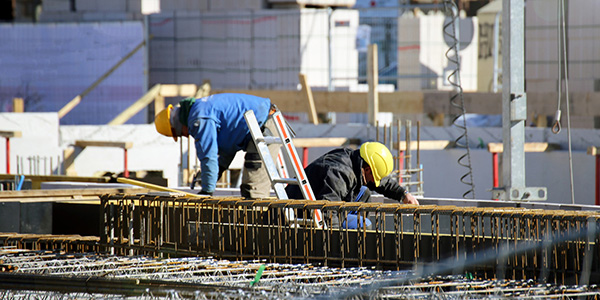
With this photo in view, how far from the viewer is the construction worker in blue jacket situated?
6.97 meters

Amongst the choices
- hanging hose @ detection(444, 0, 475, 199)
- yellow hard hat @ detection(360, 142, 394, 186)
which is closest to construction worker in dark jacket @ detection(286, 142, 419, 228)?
yellow hard hat @ detection(360, 142, 394, 186)

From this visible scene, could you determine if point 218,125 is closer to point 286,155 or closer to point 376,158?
point 286,155

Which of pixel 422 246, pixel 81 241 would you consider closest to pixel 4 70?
pixel 81 241

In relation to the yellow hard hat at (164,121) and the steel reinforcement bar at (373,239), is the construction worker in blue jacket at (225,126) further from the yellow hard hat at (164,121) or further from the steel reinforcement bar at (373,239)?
the steel reinforcement bar at (373,239)

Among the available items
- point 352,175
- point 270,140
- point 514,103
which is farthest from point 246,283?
point 514,103

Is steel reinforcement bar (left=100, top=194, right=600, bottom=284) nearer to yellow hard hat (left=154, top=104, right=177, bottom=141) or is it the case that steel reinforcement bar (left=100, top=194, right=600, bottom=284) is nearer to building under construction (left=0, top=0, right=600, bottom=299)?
building under construction (left=0, top=0, right=600, bottom=299)

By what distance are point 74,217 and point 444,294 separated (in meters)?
4.20

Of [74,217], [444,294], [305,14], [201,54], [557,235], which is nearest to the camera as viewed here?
[444,294]

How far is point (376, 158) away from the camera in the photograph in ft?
23.7

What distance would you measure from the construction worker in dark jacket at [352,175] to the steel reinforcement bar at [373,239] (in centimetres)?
38

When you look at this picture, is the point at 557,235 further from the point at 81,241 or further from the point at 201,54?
the point at 201,54

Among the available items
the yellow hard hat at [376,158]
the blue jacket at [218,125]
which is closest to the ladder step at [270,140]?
the blue jacket at [218,125]

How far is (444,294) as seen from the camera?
13.6ft

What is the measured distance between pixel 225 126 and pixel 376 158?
4.21ft
